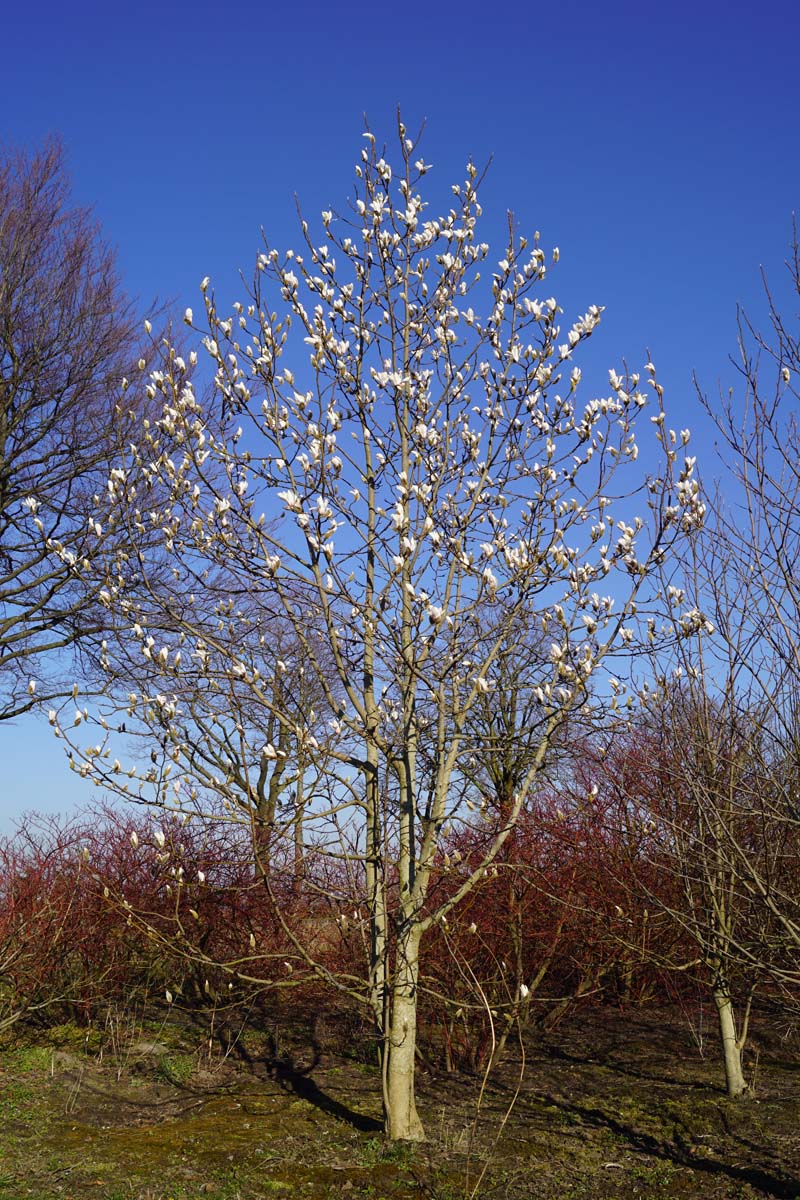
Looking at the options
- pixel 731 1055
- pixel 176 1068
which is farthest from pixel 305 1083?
pixel 731 1055

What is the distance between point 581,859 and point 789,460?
466 centimetres

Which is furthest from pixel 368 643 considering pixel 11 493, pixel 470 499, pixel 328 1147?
pixel 11 493

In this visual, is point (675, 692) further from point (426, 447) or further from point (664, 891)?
point (664, 891)

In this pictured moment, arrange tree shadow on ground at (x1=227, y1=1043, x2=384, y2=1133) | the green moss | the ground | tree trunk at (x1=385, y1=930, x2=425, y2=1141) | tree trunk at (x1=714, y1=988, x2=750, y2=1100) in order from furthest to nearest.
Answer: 1. the green moss
2. tree trunk at (x1=714, y1=988, x2=750, y2=1100)
3. tree shadow on ground at (x1=227, y1=1043, x2=384, y2=1133)
4. tree trunk at (x1=385, y1=930, x2=425, y2=1141)
5. the ground

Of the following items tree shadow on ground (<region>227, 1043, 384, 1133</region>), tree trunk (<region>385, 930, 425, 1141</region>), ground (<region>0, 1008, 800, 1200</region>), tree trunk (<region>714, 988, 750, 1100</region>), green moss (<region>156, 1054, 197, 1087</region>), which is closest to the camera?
ground (<region>0, 1008, 800, 1200</region>)

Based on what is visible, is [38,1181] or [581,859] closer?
[38,1181]

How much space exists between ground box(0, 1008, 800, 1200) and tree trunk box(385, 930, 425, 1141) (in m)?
0.17

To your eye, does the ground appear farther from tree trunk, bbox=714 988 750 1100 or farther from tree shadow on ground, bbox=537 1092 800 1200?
tree trunk, bbox=714 988 750 1100

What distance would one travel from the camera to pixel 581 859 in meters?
8.59

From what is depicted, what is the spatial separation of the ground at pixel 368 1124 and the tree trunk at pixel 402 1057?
0.17 meters

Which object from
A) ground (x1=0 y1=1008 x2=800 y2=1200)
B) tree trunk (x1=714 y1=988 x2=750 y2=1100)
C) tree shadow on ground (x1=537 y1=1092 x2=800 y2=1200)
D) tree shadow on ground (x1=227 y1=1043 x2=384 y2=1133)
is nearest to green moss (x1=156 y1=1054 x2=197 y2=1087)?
ground (x1=0 y1=1008 x2=800 y2=1200)

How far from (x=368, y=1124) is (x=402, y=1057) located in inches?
38.4

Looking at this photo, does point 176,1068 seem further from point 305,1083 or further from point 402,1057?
point 402,1057

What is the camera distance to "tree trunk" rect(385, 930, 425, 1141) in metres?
6.04
